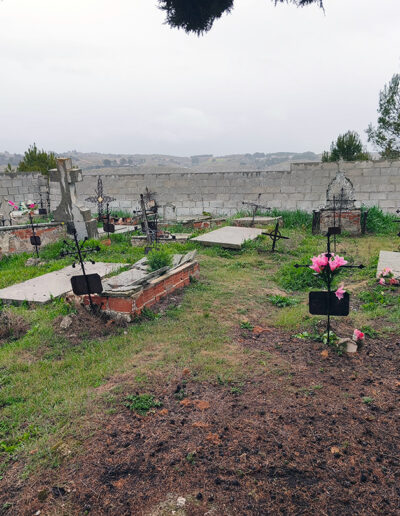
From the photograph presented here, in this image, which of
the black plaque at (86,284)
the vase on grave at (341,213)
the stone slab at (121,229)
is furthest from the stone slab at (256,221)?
the black plaque at (86,284)

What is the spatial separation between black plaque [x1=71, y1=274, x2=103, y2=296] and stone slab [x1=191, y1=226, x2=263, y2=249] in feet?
14.1

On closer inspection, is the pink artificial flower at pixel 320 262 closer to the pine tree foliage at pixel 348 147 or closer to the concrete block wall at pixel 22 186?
the concrete block wall at pixel 22 186

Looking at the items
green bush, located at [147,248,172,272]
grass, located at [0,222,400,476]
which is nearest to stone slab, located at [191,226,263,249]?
grass, located at [0,222,400,476]

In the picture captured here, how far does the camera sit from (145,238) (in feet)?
29.8

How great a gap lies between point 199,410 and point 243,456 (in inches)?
23.6

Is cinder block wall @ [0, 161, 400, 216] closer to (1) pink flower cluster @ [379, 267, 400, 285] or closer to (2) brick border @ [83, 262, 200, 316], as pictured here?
(1) pink flower cluster @ [379, 267, 400, 285]

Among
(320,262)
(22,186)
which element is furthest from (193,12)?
(22,186)

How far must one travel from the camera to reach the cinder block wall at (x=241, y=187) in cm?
1134

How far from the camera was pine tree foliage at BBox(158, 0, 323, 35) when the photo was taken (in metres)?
3.90

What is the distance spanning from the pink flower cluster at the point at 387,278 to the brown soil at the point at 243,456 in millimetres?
2908

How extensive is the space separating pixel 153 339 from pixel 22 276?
372 cm

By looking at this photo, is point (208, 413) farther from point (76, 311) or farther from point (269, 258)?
point (269, 258)

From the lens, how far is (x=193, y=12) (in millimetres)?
3951

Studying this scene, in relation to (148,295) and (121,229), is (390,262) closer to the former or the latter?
(148,295)
